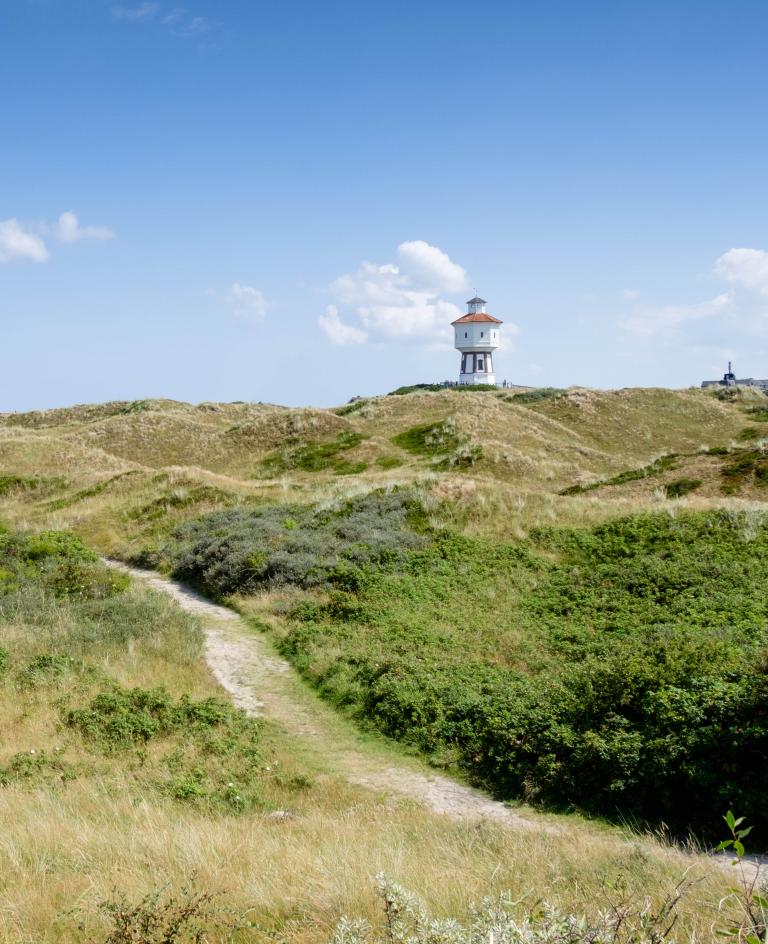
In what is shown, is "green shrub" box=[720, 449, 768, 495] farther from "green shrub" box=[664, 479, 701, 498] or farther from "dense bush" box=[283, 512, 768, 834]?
"dense bush" box=[283, 512, 768, 834]

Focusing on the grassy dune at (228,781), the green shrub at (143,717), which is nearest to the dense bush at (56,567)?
the grassy dune at (228,781)

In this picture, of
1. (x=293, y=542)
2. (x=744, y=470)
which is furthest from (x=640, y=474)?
(x=293, y=542)

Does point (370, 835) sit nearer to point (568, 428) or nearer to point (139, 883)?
point (139, 883)

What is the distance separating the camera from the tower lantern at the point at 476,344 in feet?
295

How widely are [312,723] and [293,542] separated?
9425mm

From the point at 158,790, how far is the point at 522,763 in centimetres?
514

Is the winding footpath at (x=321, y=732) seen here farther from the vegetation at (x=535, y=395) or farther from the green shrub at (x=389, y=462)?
the vegetation at (x=535, y=395)

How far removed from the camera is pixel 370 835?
7.04 meters

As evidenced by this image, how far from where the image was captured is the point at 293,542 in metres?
21.7

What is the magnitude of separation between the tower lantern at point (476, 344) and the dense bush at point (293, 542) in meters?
67.1

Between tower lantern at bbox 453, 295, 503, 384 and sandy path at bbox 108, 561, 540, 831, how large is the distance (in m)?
75.0

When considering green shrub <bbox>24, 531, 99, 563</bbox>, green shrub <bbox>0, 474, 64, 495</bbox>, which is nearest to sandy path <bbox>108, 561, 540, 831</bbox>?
green shrub <bbox>24, 531, 99, 563</bbox>

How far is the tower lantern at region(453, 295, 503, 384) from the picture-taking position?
8994 cm

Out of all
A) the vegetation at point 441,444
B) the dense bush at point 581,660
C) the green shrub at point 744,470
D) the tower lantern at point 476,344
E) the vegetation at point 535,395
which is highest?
the tower lantern at point 476,344
